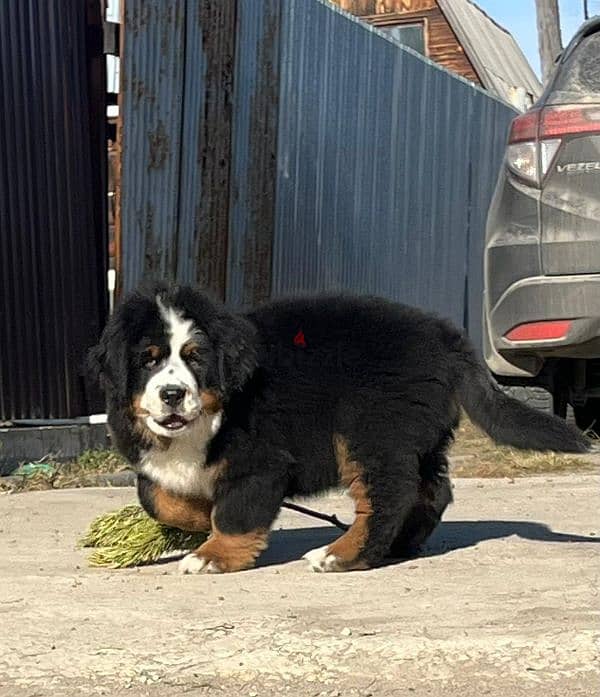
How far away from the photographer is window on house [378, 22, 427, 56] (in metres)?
30.0

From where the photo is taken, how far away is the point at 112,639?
363 centimetres

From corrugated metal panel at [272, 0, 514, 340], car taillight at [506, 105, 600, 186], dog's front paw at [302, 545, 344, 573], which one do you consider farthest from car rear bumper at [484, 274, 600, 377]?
corrugated metal panel at [272, 0, 514, 340]

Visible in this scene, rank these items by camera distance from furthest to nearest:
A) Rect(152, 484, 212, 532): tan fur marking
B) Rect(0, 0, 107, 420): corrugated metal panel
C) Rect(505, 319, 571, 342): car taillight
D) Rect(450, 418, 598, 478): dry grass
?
Rect(450, 418, 598, 478): dry grass < Rect(0, 0, 107, 420): corrugated metal panel < Rect(505, 319, 571, 342): car taillight < Rect(152, 484, 212, 532): tan fur marking

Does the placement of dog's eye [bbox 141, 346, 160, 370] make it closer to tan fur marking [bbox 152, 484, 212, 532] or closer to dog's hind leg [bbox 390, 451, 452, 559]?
tan fur marking [bbox 152, 484, 212, 532]

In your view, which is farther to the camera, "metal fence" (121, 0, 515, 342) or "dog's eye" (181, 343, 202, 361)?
"metal fence" (121, 0, 515, 342)

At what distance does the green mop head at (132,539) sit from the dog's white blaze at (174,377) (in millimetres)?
529

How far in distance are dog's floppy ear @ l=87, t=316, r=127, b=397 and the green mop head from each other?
572 mm

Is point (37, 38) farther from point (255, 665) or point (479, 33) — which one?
point (479, 33)

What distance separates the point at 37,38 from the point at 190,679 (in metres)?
4.96

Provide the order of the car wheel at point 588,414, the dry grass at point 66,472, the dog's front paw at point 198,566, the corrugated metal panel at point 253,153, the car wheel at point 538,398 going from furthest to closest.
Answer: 1. the car wheel at point 538,398
2. the corrugated metal panel at point 253,153
3. the car wheel at point 588,414
4. the dry grass at point 66,472
5. the dog's front paw at point 198,566

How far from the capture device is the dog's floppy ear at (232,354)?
4.66 m

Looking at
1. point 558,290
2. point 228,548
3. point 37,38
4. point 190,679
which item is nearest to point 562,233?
point 558,290

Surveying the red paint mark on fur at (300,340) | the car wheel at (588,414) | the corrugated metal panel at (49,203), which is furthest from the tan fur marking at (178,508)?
the car wheel at (588,414)

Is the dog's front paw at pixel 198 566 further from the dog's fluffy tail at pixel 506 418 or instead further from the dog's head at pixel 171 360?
the dog's fluffy tail at pixel 506 418
